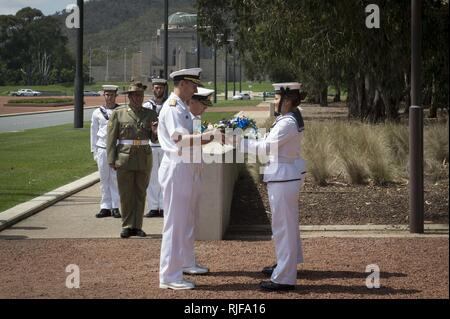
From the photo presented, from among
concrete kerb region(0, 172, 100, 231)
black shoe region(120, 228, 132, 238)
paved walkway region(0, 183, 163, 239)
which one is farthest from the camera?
concrete kerb region(0, 172, 100, 231)

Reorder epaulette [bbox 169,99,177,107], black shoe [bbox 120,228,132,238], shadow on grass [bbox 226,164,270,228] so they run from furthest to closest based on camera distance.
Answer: shadow on grass [bbox 226,164,270,228] < black shoe [bbox 120,228,132,238] < epaulette [bbox 169,99,177,107]

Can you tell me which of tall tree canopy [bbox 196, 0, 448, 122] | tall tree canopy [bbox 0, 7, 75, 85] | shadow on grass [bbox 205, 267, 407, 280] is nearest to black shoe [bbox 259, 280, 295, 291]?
shadow on grass [bbox 205, 267, 407, 280]

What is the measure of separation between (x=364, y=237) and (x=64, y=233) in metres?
3.90

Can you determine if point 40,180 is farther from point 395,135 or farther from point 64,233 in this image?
point 395,135

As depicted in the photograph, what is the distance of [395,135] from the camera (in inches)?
696

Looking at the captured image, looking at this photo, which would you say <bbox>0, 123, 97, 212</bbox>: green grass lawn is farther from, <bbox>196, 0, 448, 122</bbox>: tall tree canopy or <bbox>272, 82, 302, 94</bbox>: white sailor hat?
<bbox>272, 82, 302, 94</bbox>: white sailor hat

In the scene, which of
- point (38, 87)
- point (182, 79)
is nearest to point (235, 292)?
point (182, 79)

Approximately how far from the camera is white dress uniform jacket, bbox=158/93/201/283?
24.5ft

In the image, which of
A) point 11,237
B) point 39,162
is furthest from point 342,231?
point 39,162

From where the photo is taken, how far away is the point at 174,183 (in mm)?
7492

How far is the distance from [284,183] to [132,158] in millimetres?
3383

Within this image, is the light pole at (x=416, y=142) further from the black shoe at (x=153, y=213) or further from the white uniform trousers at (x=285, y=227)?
the black shoe at (x=153, y=213)

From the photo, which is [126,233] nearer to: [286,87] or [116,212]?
[116,212]

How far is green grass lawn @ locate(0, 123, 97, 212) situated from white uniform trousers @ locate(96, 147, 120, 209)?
174 cm
